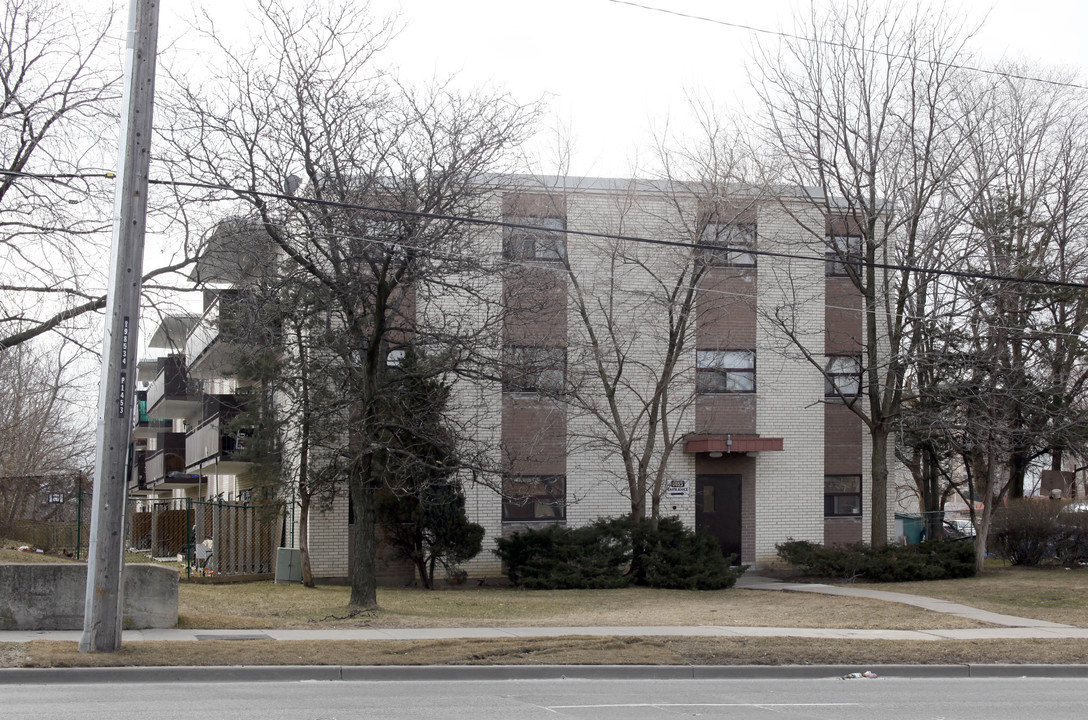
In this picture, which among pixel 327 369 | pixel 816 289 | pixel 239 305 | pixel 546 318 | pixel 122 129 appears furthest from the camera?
pixel 816 289

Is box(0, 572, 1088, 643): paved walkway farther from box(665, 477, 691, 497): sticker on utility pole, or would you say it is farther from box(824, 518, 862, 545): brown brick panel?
box(824, 518, 862, 545): brown brick panel

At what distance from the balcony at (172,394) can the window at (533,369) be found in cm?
1378

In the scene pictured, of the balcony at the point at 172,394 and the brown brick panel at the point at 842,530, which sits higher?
the balcony at the point at 172,394

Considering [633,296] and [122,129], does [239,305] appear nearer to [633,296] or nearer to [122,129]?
[122,129]

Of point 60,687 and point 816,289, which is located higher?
point 816,289

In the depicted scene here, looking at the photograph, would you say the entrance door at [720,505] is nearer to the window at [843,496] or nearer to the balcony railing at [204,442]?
the window at [843,496]

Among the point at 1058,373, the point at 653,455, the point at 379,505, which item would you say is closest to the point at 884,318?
the point at 1058,373

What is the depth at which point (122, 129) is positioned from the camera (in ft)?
40.0

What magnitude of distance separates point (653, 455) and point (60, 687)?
18684 mm

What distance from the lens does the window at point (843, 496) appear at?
95.6 feet

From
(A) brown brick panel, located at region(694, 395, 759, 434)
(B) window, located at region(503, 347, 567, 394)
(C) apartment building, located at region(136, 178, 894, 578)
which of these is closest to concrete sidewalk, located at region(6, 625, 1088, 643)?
(B) window, located at region(503, 347, 567, 394)

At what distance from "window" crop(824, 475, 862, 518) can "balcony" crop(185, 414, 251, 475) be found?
15386mm

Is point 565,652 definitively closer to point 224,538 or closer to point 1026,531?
point 224,538

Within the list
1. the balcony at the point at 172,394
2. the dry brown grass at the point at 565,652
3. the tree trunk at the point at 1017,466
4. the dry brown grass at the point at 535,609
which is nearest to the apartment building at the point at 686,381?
the dry brown grass at the point at 535,609
